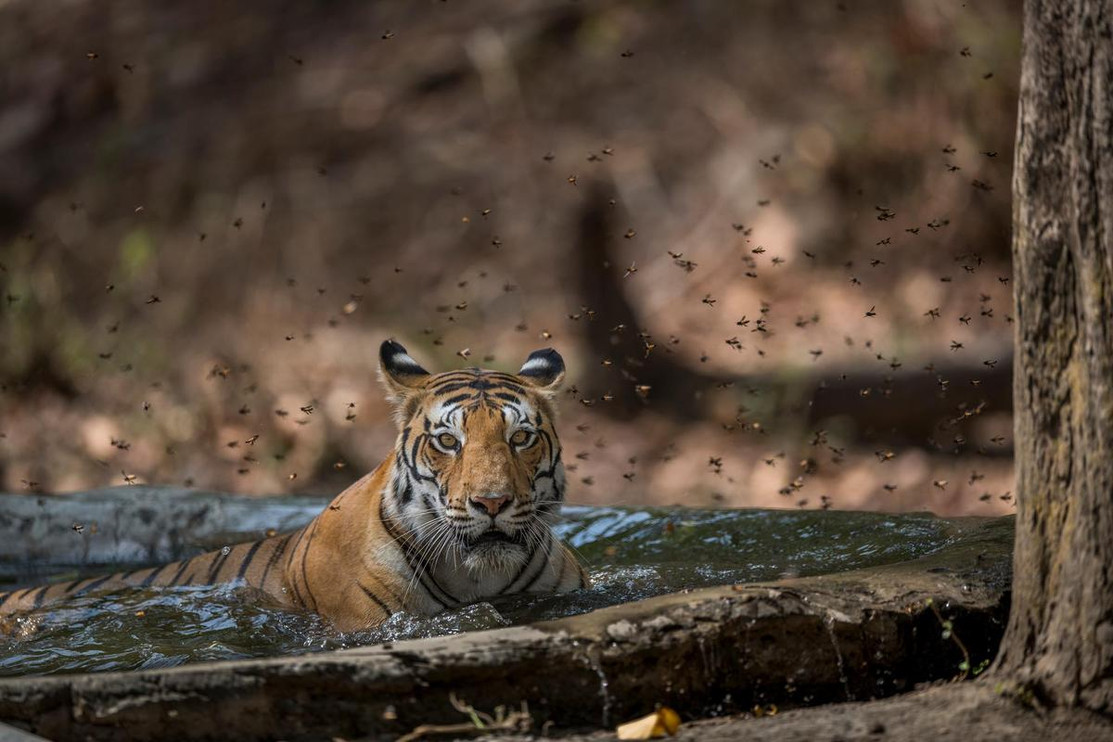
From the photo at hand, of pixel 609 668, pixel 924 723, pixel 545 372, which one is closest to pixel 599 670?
pixel 609 668

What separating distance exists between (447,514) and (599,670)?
1.31m

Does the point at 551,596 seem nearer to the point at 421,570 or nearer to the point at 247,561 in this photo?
the point at 421,570

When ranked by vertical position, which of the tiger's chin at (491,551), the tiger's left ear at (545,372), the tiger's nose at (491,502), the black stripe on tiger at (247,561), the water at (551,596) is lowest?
the water at (551,596)

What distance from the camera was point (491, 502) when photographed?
4344mm

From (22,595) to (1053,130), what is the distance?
4.08m

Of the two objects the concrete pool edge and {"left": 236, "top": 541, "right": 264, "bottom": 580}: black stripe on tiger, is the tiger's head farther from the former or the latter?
the concrete pool edge

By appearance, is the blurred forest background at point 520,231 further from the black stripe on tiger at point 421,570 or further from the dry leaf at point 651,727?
the dry leaf at point 651,727

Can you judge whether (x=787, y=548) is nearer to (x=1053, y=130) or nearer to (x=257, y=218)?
(x=1053, y=130)

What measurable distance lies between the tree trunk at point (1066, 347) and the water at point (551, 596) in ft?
4.96

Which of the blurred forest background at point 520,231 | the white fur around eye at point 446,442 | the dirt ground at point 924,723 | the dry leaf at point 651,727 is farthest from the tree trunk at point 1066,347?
the blurred forest background at point 520,231

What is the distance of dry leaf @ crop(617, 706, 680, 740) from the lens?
3.03 metres

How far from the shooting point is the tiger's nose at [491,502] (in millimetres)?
4344

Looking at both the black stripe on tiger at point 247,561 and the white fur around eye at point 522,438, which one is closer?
the white fur around eye at point 522,438

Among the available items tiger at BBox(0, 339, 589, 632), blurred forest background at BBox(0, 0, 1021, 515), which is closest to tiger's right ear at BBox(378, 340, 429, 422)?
tiger at BBox(0, 339, 589, 632)
